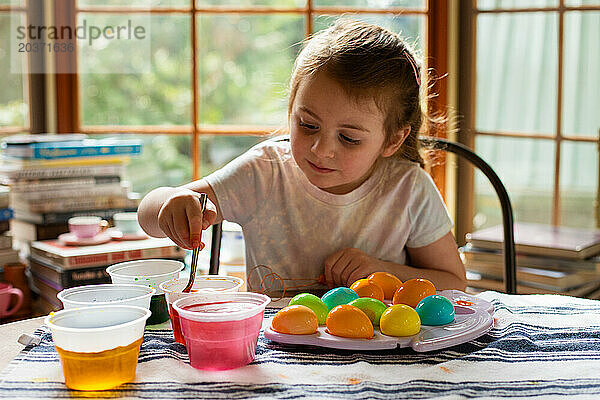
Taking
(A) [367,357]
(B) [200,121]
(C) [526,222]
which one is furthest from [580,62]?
(A) [367,357]

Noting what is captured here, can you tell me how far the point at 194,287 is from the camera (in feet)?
3.21

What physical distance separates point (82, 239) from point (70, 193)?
0.19 metres

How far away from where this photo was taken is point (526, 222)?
2311 mm

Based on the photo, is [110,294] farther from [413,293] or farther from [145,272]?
[413,293]

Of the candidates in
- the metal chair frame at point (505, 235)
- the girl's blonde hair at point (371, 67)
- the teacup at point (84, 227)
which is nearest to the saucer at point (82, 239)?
the teacup at point (84, 227)

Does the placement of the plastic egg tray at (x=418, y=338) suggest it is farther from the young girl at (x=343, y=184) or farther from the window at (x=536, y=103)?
the window at (x=536, y=103)

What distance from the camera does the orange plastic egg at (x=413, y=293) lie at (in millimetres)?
1005

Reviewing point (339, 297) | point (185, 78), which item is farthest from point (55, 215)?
point (339, 297)

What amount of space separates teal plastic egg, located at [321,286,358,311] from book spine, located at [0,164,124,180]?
48.5 inches

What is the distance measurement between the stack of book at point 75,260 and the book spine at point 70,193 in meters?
0.13

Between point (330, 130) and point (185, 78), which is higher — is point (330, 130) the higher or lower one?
the lower one

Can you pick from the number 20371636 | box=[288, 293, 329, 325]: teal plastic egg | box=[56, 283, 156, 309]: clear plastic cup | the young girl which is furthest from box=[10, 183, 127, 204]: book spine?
box=[288, 293, 329, 325]: teal plastic egg

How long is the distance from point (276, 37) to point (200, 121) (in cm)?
48

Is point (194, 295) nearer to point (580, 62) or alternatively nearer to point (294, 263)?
point (294, 263)
